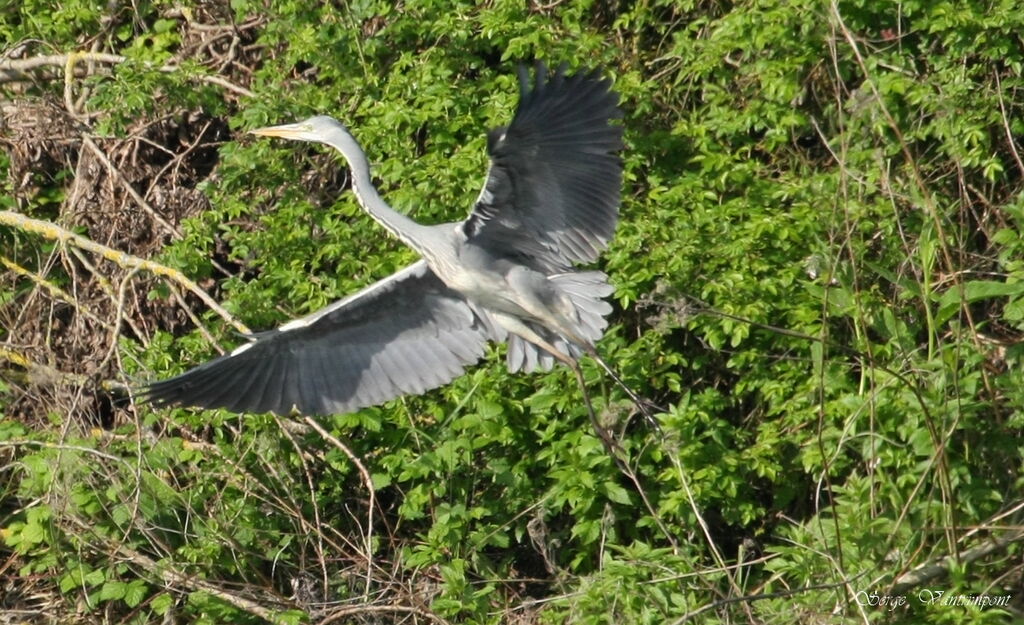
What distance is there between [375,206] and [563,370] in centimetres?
90

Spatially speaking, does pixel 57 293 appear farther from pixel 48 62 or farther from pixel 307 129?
pixel 307 129

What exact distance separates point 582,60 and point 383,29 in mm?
925

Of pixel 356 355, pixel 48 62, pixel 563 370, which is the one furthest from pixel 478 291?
pixel 48 62

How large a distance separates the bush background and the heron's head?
Result: 170 mm

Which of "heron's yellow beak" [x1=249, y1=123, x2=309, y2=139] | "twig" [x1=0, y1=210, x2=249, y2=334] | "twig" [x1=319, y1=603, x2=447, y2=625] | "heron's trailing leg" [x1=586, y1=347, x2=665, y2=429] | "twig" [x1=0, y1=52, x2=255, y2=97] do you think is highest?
"twig" [x1=0, y1=52, x2=255, y2=97]

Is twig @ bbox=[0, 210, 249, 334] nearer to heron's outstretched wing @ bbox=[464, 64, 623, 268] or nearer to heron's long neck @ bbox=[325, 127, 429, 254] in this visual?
heron's long neck @ bbox=[325, 127, 429, 254]

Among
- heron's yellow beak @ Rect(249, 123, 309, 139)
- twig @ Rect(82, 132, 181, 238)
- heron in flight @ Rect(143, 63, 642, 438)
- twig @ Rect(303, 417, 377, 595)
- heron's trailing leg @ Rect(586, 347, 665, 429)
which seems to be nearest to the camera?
heron's trailing leg @ Rect(586, 347, 665, 429)

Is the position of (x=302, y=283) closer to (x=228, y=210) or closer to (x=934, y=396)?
(x=228, y=210)

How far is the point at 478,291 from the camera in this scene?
5.54m

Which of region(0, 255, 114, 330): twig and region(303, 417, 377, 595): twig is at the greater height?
region(0, 255, 114, 330): twig

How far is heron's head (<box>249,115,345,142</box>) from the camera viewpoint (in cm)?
588

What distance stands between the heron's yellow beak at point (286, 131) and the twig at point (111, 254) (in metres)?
0.66

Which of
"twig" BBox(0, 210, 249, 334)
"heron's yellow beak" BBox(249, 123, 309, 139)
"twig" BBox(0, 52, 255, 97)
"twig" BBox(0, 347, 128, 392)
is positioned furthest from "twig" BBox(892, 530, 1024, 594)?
"twig" BBox(0, 52, 255, 97)

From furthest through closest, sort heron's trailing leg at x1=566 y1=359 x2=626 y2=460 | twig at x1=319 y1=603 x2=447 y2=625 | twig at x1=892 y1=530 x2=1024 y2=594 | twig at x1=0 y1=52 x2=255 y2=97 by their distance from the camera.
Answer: twig at x1=0 y1=52 x2=255 y2=97, twig at x1=319 y1=603 x2=447 y2=625, twig at x1=892 y1=530 x2=1024 y2=594, heron's trailing leg at x1=566 y1=359 x2=626 y2=460
